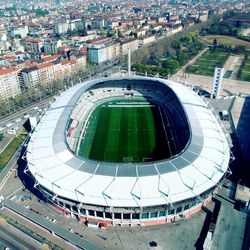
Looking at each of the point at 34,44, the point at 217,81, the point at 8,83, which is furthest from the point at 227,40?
the point at 8,83

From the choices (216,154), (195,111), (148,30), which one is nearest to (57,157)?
(216,154)

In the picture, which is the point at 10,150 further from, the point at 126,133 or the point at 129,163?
the point at 129,163

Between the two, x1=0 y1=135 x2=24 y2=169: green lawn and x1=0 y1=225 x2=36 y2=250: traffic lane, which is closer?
x1=0 y1=225 x2=36 y2=250: traffic lane

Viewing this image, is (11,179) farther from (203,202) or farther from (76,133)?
(203,202)

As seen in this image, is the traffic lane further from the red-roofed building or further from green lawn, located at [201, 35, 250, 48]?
green lawn, located at [201, 35, 250, 48]

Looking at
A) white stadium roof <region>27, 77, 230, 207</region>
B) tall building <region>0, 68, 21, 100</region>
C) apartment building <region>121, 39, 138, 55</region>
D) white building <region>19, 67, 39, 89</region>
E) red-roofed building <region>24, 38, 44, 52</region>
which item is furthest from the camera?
red-roofed building <region>24, 38, 44, 52</region>

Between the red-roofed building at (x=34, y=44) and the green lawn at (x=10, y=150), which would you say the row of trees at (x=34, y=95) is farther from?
the red-roofed building at (x=34, y=44)

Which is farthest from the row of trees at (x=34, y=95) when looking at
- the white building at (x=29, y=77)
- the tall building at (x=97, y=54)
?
the tall building at (x=97, y=54)

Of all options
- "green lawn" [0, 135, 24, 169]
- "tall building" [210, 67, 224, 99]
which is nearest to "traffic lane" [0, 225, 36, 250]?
"green lawn" [0, 135, 24, 169]
